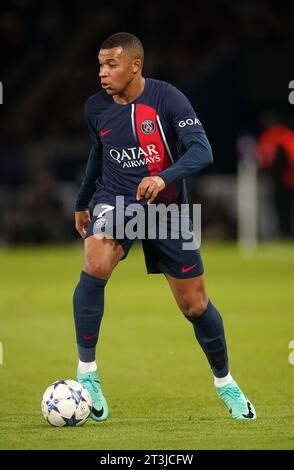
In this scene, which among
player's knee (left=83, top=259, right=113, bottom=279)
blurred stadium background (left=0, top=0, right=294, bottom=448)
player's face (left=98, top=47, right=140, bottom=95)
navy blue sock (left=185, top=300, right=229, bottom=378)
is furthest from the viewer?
blurred stadium background (left=0, top=0, right=294, bottom=448)

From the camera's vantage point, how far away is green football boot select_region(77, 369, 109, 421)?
661 cm

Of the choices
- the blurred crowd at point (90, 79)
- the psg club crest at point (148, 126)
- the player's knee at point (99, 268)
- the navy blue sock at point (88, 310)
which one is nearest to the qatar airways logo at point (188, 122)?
the psg club crest at point (148, 126)

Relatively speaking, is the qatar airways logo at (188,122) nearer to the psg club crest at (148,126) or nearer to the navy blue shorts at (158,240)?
the psg club crest at (148,126)

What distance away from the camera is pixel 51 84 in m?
27.1

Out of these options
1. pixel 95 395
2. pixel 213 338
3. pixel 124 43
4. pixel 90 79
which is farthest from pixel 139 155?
pixel 90 79

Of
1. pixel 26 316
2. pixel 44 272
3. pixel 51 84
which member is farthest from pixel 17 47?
pixel 26 316

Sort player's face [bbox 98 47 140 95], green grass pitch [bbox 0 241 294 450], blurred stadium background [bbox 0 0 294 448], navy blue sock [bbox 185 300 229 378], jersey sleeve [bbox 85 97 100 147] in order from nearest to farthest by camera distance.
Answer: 1. green grass pitch [bbox 0 241 294 450]
2. player's face [bbox 98 47 140 95]
3. navy blue sock [bbox 185 300 229 378]
4. jersey sleeve [bbox 85 97 100 147]
5. blurred stadium background [bbox 0 0 294 448]

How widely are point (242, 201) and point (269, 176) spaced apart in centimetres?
119

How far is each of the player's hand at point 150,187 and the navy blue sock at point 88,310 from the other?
0.61m

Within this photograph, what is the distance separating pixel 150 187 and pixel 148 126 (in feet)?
1.84

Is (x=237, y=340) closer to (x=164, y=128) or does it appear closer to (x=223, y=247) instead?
(x=164, y=128)

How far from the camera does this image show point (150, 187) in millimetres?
6230

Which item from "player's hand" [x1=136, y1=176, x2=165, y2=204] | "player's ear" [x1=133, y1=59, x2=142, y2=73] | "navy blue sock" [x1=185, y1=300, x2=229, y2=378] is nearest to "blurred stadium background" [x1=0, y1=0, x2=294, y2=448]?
"navy blue sock" [x1=185, y1=300, x2=229, y2=378]

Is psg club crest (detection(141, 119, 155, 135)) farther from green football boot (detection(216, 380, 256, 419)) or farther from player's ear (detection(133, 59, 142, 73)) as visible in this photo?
green football boot (detection(216, 380, 256, 419))
